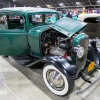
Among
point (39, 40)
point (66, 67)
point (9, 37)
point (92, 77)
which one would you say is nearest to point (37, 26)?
point (39, 40)

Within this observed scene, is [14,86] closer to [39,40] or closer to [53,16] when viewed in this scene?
[39,40]

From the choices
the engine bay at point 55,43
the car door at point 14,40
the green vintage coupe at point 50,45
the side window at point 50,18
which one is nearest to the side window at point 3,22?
the green vintage coupe at point 50,45

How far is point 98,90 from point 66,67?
0.95 m

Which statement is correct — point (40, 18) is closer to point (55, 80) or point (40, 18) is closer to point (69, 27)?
point (69, 27)

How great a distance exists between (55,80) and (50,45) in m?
0.82

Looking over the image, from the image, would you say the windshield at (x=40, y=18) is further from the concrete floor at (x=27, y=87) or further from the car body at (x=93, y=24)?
the car body at (x=93, y=24)

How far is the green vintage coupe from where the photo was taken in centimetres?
208

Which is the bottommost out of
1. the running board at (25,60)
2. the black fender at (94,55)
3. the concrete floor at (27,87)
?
the concrete floor at (27,87)

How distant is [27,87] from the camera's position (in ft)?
8.07

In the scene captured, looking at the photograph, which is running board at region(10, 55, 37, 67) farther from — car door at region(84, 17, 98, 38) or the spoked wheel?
car door at region(84, 17, 98, 38)

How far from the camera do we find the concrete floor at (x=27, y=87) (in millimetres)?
2172

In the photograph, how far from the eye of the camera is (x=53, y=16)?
11.0 ft

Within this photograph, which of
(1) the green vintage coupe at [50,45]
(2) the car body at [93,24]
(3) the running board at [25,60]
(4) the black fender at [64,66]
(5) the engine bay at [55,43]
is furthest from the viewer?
(2) the car body at [93,24]

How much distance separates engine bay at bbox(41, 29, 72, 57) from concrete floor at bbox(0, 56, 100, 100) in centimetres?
68
